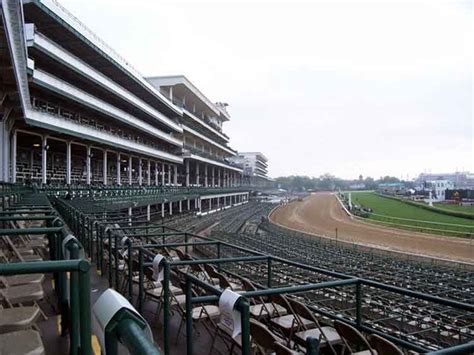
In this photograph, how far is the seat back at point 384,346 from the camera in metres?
4.23

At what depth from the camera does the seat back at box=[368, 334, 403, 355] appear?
4.23m

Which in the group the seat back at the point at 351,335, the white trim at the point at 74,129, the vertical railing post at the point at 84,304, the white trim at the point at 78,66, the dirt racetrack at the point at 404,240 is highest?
the white trim at the point at 78,66

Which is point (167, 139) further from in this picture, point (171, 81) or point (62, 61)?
point (62, 61)

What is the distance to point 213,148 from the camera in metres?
91.4

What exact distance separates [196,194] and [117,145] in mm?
20088

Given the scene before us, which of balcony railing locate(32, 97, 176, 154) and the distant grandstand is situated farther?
balcony railing locate(32, 97, 176, 154)

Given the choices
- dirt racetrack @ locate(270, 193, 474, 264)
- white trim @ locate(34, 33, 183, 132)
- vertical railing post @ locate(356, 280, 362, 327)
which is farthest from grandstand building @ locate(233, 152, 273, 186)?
vertical railing post @ locate(356, 280, 362, 327)

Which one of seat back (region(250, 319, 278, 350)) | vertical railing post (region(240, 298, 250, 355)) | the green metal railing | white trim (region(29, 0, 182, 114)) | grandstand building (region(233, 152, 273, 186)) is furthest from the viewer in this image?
grandstand building (region(233, 152, 273, 186))

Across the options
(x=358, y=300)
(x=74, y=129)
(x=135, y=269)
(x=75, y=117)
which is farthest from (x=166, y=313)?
(x=75, y=117)

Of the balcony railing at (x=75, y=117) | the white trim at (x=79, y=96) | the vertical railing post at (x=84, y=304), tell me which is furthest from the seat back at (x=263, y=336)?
the balcony railing at (x=75, y=117)

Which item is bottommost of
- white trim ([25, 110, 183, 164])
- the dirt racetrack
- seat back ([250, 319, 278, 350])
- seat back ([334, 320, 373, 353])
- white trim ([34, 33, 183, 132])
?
the dirt racetrack

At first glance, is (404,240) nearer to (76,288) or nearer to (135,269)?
(135,269)

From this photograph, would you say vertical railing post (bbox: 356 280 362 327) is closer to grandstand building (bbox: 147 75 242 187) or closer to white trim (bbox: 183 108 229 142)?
grandstand building (bbox: 147 75 242 187)

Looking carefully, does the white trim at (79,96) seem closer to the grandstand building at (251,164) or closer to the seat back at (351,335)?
the seat back at (351,335)
